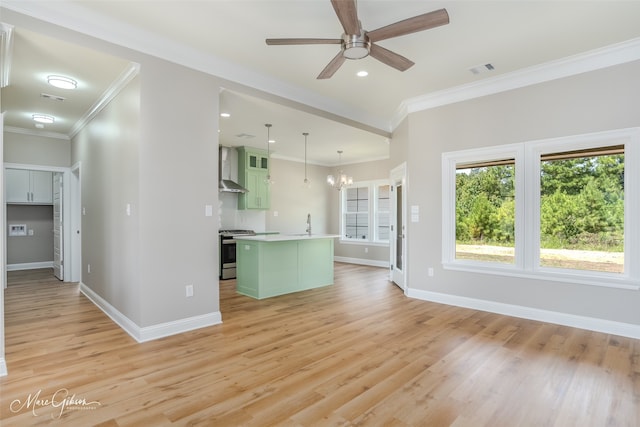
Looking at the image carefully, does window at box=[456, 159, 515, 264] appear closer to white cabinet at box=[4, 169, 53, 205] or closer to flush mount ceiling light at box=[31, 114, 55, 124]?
flush mount ceiling light at box=[31, 114, 55, 124]

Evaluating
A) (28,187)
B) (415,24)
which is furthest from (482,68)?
(28,187)

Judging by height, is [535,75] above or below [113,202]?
above

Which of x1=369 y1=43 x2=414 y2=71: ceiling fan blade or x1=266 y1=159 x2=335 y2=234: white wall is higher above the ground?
x1=369 y1=43 x2=414 y2=71: ceiling fan blade

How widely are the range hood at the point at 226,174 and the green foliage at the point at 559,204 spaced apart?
4251 mm

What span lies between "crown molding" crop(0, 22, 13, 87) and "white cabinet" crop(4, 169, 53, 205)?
466 centimetres

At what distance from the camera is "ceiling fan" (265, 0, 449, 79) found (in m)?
2.33

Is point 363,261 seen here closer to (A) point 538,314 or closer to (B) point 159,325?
(A) point 538,314

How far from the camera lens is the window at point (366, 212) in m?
8.47

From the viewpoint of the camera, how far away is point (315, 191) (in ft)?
30.3

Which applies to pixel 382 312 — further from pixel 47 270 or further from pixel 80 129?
pixel 47 270

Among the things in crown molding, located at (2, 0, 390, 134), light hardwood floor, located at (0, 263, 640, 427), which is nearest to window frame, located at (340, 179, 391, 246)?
crown molding, located at (2, 0, 390, 134)

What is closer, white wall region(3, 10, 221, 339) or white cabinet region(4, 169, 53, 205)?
white wall region(3, 10, 221, 339)

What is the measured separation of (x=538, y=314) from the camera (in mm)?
3994

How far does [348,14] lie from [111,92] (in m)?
3.05
